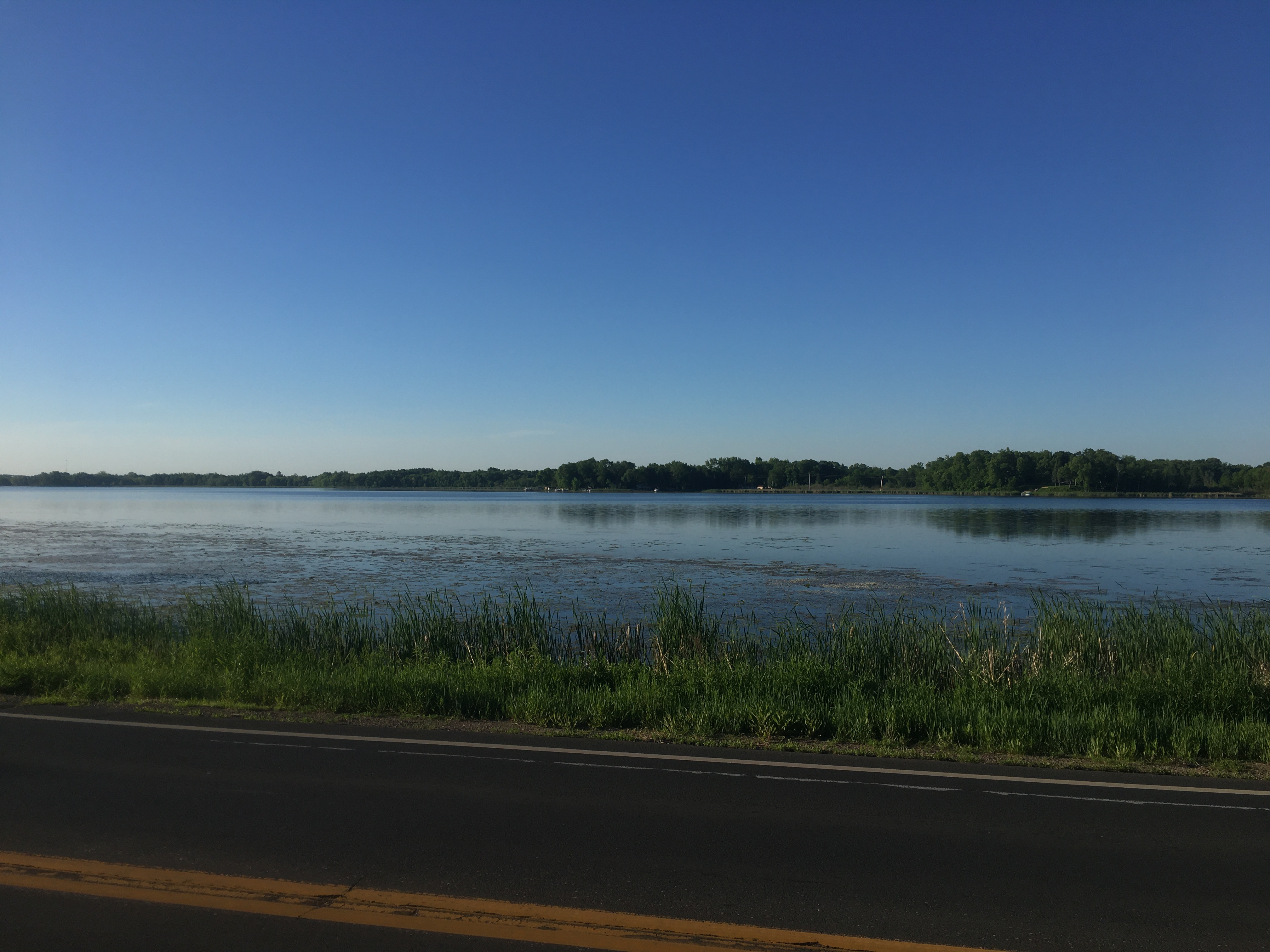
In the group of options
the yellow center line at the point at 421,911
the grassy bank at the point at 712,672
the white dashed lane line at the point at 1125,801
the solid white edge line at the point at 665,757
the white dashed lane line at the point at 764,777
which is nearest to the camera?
the yellow center line at the point at 421,911

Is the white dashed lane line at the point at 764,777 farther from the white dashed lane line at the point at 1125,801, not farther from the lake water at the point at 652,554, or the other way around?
the lake water at the point at 652,554

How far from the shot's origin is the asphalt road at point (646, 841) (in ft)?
15.5

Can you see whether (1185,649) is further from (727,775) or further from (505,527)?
(505,527)

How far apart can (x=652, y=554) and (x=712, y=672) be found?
1127 inches

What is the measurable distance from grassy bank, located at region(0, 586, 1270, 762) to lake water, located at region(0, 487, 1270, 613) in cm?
733

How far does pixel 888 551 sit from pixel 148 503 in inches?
4108

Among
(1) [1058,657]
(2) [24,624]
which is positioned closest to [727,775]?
(1) [1058,657]

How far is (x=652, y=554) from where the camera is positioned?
40.8m

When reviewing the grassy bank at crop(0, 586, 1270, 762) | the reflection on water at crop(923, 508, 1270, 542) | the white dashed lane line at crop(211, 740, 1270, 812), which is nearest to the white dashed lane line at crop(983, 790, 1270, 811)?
the white dashed lane line at crop(211, 740, 1270, 812)

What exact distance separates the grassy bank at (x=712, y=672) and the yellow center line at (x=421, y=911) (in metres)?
4.53

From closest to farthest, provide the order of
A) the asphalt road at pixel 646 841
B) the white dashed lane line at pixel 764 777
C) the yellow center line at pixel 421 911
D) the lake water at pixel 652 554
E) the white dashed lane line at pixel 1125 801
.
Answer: the yellow center line at pixel 421 911
the asphalt road at pixel 646 841
the white dashed lane line at pixel 1125 801
the white dashed lane line at pixel 764 777
the lake water at pixel 652 554

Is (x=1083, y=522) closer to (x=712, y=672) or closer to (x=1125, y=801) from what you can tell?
(x=712, y=672)

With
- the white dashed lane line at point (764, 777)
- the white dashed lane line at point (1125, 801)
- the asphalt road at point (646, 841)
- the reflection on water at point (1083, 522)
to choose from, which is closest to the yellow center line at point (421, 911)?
the asphalt road at point (646, 841)

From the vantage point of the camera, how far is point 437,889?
16.8 feet
